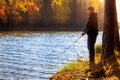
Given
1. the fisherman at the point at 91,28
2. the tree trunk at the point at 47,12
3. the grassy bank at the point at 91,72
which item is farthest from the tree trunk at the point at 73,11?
the grassy bank at the point at 91,72

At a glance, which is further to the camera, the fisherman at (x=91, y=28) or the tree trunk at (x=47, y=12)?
the tree trunk at (x=47, y=12)

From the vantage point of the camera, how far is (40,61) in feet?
72.5

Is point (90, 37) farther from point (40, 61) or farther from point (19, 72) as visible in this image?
point (40, 61)

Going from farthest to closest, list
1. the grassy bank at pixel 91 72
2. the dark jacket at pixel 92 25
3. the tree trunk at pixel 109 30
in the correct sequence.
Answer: the dark jacket at pixel 92 25 → the tree trunk at pixel 109 30 → the grassy bank at pixel 91 72

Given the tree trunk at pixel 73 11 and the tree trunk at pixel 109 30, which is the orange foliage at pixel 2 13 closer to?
the tree trunk at pixel 73 11

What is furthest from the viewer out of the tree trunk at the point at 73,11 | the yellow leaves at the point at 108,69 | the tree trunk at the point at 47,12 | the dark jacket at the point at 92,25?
the tree trunk at the point at 73,11

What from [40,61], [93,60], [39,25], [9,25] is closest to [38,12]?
[39,25]

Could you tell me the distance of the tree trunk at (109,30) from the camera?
14.3 meters

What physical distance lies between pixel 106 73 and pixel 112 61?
1.53 meters

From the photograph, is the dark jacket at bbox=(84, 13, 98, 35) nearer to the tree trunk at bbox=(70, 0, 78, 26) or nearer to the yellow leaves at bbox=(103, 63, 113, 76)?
the yellow leaves at bbox=(103, 63, 113, 76)

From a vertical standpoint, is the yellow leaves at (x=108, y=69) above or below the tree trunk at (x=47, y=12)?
above

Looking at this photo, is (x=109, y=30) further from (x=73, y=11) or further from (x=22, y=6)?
(x=73, y=11)

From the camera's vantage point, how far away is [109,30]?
14391 mm

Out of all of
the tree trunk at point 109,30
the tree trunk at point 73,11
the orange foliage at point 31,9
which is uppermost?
the tree trunk at point 109,30
